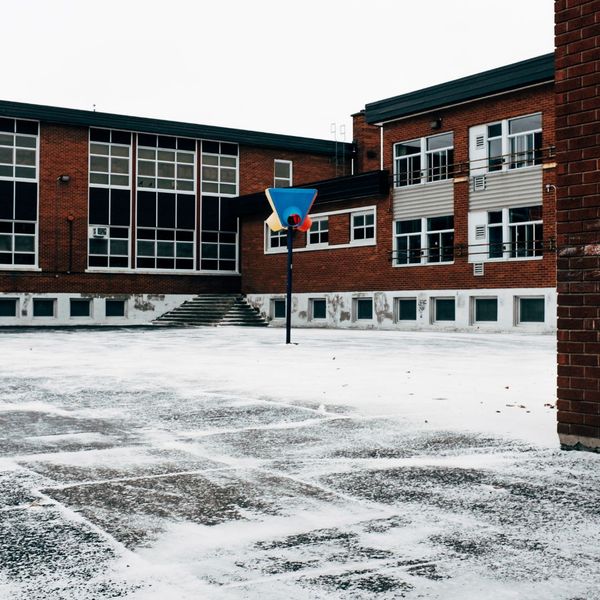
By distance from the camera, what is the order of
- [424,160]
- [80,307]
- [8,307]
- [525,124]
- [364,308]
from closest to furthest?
[525,124] → [424,160] → [364,308] → [8,307] → [80,307]

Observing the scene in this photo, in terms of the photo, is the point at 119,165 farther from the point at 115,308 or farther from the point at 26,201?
the point at 115,308

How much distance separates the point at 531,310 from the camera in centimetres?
3000

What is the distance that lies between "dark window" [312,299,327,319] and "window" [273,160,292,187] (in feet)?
29.3

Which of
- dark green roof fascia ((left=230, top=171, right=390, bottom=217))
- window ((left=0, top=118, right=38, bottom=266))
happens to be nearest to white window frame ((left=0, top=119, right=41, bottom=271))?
window ((left=0, top=118, right=38, bottom=266))

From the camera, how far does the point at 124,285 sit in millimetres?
41344

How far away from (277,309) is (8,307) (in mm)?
12446

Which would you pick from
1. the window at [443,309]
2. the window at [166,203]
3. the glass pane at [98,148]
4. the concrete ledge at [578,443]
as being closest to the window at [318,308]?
the window at [443,309]

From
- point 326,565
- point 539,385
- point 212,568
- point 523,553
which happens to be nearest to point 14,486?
point 212,568

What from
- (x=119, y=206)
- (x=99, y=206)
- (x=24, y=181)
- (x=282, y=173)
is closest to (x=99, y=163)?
(x=99, y=206)

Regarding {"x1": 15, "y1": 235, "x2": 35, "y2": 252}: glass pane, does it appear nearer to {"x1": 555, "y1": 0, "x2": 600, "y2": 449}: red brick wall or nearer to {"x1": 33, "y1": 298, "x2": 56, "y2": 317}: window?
{"x1": 33, "y1": 298, "x2": 56, "y2": 317}: window

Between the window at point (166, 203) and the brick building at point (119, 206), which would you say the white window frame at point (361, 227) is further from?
the window at point (166, 203)

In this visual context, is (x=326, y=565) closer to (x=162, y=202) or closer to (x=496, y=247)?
(x=496, y=247)

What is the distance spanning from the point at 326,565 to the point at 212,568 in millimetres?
486

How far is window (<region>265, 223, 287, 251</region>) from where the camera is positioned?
41.3m
